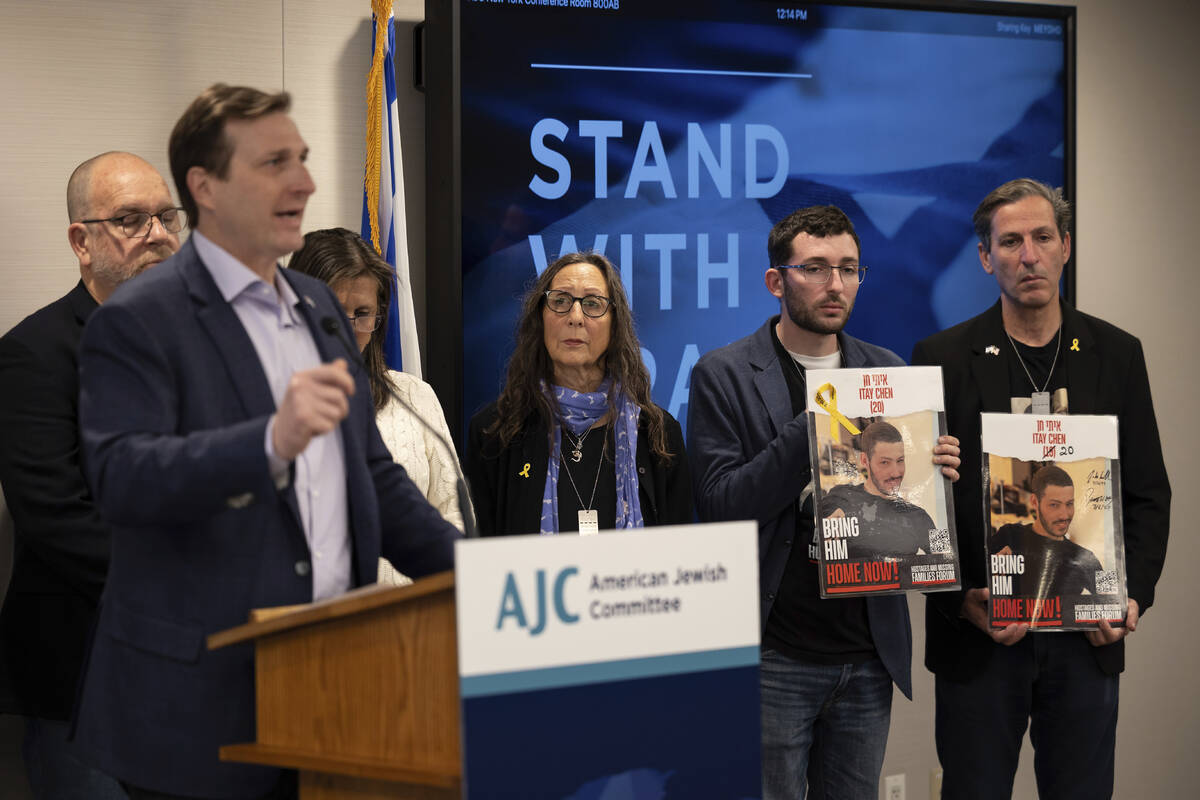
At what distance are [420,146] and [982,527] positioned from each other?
6.61 ft

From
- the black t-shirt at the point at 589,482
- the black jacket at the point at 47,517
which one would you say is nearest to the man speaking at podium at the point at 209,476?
the black jacket at the point at 47,517

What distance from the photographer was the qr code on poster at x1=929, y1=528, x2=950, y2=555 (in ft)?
9.03

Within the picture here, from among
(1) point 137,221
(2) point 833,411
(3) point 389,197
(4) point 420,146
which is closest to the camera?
(2) point 833,411

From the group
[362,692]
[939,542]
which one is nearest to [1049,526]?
[939,542]

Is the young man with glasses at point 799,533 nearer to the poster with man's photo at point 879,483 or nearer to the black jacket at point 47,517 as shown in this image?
the poster with man's photo at point 879,483

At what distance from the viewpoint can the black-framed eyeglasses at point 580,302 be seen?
10.2ft

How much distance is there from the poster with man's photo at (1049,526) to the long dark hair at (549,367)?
84cm

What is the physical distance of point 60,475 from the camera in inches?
104

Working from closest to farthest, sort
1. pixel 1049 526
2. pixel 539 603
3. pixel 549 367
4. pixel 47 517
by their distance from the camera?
pixel 539 603 → pixel 47 517 → pixel 1049 526 → pixel 549 367

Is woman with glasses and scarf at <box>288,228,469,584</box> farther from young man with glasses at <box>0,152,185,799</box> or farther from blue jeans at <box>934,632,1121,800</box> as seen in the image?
blue jeans at <box>934,632,1121,800</box>

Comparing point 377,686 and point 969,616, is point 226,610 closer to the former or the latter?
point 377,686

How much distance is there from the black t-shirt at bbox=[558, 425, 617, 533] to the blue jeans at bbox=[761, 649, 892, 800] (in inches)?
21.4

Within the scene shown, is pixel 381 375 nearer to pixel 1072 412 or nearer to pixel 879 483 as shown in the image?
pixel 879 483

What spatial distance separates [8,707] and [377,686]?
1638mm
